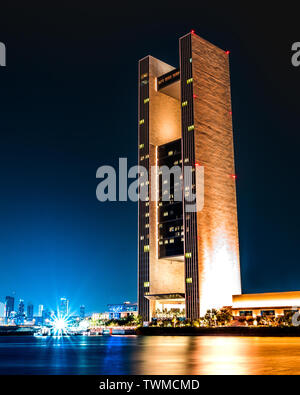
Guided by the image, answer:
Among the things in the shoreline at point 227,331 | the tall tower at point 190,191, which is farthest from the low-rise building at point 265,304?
the shoreline at point 227,331

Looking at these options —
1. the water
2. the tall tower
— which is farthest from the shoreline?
the water

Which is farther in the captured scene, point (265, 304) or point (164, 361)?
point (265, 304)

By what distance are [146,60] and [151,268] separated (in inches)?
3319

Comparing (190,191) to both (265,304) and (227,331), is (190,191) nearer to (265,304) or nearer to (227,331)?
(265,304)

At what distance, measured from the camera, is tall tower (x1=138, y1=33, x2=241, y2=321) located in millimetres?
152000

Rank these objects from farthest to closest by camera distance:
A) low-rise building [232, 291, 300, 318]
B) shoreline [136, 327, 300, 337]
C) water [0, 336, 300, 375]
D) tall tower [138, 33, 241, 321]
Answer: tall tower [138, 33, 241, 321] → low-rise building [232, 291, 300, 318] → shoreline [136, 327, 300, 337] → water [0, 336, 300, 375]

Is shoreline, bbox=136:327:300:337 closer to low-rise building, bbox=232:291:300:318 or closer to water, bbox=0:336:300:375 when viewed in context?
low-rise building, bbox=232:291:300:318

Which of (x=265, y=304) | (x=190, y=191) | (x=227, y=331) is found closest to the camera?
(x=227, y=331)

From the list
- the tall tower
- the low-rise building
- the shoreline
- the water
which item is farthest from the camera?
the tall tower

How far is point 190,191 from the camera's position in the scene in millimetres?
156375

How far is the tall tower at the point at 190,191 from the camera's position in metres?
152

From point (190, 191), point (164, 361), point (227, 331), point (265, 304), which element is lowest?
point (227, 331)

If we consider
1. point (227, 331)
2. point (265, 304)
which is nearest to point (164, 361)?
point (227, 331)
